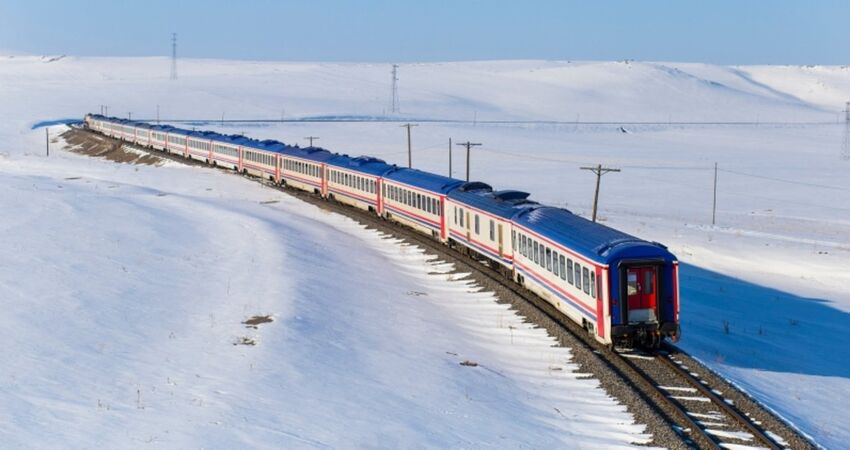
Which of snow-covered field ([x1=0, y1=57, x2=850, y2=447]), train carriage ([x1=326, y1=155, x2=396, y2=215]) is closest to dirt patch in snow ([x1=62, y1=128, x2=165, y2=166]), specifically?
snow-covered field ([x1=0, y1=57, x2=850, y2=447])

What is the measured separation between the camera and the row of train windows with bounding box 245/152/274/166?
60.3 meters

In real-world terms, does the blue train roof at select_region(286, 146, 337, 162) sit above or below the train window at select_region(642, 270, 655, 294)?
above

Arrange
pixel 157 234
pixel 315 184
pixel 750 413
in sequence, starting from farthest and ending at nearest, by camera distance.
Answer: pixel 315 184 < pixel 157 234 < pixel 750 413

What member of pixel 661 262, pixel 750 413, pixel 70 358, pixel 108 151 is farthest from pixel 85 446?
pixel 108 151

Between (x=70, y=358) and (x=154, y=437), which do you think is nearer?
(x=154, y=437)

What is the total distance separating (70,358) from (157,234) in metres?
15.7

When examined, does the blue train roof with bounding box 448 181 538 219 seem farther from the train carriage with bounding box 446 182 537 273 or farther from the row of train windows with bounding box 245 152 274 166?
the row of train windows with bounding box 245 152 274 166

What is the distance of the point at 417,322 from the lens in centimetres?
2417

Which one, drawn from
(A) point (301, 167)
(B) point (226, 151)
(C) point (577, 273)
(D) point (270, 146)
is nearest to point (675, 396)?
(C) point (577, 273)

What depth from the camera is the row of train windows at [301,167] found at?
173 feet

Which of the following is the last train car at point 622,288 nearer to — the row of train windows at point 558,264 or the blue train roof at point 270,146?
the row of train windows at point 558,264

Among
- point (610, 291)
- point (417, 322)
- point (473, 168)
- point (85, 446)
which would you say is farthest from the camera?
point (473, 168)

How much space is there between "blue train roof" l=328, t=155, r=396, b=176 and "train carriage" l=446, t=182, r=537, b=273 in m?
9.31

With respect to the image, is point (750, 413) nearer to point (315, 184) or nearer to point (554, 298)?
point (554, 298)
